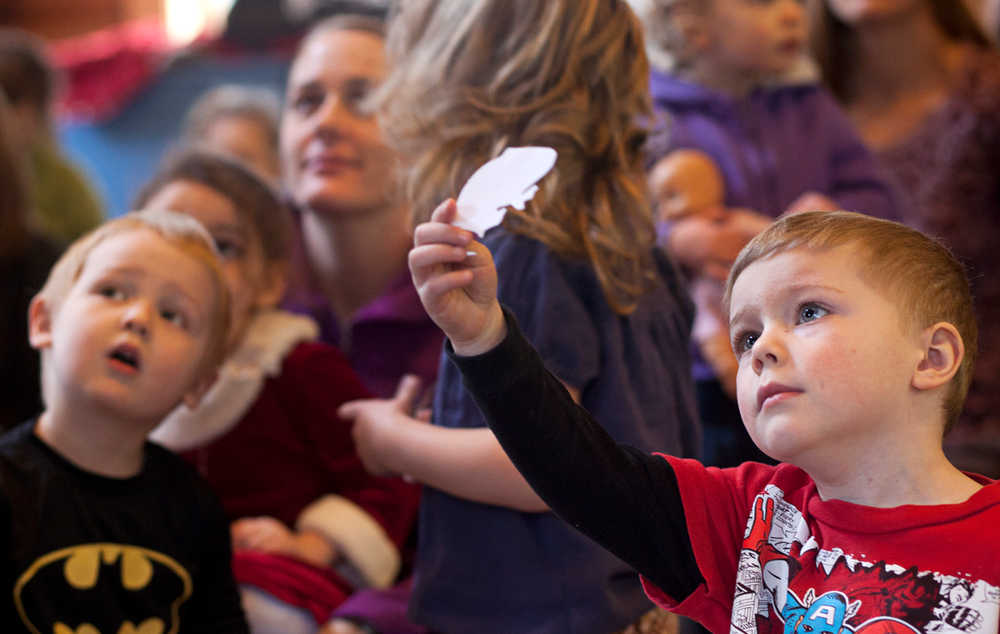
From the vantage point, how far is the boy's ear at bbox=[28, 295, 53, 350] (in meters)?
1.18

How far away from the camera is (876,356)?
78 cm

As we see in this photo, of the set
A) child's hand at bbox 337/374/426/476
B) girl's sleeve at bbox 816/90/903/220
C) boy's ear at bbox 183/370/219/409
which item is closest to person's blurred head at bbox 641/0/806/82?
girl's sleeve at bbox 816/90/903/220

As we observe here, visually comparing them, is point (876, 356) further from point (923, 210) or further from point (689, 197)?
point (923, 210)

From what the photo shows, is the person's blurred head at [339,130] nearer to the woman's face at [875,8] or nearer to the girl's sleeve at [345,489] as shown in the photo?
the girl's sleeve at [345,489]

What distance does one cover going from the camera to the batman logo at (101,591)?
42.1 inches

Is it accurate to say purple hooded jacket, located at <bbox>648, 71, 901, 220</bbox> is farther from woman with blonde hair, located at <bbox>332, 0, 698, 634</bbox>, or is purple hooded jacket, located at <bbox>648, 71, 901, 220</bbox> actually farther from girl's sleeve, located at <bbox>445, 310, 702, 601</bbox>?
girl's sleeve, located at <bbox>445, 310, 702, 601</bbox>

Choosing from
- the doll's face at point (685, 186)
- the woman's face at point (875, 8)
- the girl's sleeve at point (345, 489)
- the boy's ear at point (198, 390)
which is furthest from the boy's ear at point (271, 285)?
the woman's face at point (875, 8)

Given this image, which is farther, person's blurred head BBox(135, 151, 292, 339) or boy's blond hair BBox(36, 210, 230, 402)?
person's blurred head BBox(135, 151, 292, 339)

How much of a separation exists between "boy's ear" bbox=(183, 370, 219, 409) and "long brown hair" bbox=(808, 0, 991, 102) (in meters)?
1.47

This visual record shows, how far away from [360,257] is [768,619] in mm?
1070

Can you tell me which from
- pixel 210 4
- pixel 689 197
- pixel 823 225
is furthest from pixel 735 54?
pixel 210 4

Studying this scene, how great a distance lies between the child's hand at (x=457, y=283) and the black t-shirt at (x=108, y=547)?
19.6 inches

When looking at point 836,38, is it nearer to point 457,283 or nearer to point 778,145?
point 778,145

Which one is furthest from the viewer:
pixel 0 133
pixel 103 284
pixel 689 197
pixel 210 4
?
pixel 210 4
